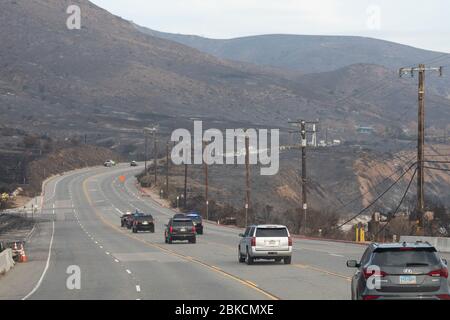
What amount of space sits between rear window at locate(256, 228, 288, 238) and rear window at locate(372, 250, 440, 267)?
1910 cm

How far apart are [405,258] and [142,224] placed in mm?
59590

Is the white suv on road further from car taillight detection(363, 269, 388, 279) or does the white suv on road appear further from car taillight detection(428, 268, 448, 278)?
car taillight detection(428, 268, 448, 278)

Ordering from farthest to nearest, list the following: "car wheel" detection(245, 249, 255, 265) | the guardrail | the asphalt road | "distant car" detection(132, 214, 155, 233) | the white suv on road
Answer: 1. "distant car" detection(132, 214, 155, 233)
2. the guardrail
3. "car wheel" detection(245, 249, 255, 265)
4. the white suv on road
5. the asphalt road

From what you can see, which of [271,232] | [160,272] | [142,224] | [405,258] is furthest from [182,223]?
[405,258]

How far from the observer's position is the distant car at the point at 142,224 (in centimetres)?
7688

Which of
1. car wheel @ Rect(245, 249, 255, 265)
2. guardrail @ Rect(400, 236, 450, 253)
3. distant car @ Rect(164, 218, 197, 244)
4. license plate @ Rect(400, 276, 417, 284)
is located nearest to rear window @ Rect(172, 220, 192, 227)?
distant car @ Rect(164, 218, 197, 244)

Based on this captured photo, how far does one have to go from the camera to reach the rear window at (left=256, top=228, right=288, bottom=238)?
123 feet

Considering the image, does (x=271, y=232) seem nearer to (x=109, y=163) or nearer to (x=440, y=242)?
(x=440, y=242)

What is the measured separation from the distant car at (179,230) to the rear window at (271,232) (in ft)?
70.5

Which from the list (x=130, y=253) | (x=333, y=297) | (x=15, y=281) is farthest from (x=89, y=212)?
(x=333, y=297)

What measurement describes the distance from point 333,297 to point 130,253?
26046 millimetres

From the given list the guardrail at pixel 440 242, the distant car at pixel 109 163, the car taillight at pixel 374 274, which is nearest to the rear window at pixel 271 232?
the guardrail at pixel 440 242
